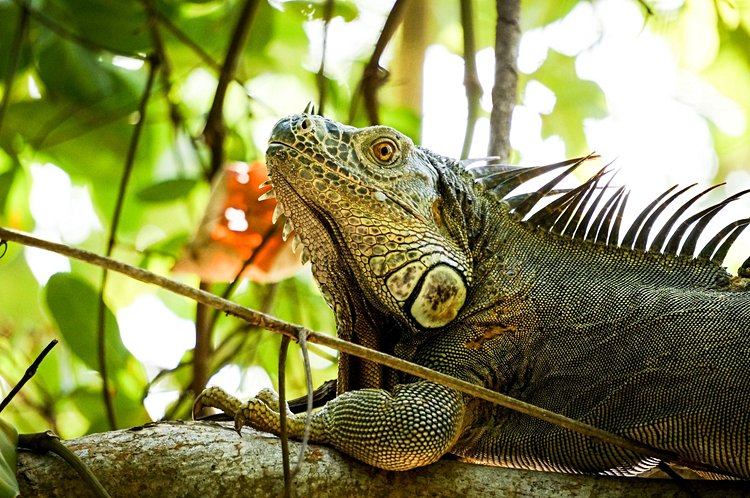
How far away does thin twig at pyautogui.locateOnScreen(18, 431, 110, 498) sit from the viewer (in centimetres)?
209

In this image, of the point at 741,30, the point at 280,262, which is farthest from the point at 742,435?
the point at 741,30

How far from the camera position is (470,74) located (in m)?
4.36

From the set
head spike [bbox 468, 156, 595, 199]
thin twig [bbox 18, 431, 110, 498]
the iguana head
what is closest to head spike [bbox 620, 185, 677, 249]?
head spike [bbox 468, 156, 595, 199]

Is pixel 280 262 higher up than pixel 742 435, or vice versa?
pixel 280 262

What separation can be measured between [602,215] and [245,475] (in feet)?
5.54

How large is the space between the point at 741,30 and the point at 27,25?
374cm

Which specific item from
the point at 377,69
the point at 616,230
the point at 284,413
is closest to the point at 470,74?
the point at 377,69

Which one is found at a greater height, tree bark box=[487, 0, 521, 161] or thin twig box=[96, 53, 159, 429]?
tree bark box=[487, 0, 521, 161]

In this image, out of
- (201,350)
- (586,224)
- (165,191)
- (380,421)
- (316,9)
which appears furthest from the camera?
(316,9)

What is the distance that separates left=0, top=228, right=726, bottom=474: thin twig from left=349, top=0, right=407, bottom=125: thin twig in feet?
6.90

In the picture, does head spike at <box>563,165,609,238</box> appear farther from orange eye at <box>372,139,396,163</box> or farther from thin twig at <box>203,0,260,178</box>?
thin twig at <box>203,0,260,178</box>

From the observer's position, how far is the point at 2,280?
4.91 metres

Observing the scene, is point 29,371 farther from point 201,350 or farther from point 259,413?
point 201,350

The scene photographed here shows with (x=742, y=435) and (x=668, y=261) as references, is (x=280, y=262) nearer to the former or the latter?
(x=668, y=261)
